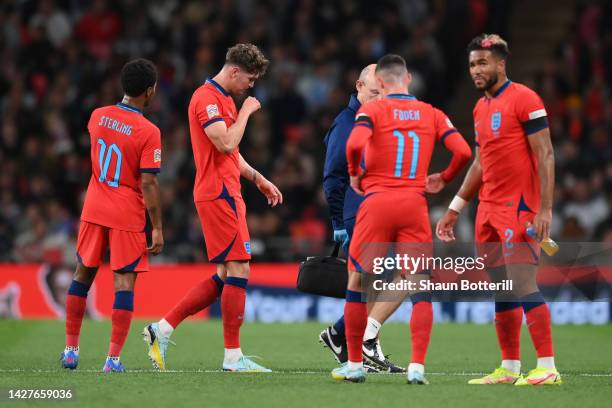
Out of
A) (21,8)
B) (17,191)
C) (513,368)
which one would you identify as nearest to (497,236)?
(513,368)

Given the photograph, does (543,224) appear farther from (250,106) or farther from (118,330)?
(118,330)

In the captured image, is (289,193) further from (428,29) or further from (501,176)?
(501,176)

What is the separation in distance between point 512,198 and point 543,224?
1.05ft

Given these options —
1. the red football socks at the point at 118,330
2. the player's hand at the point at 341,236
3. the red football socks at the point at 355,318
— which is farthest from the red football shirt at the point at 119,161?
the red football socks at the point at 355,318

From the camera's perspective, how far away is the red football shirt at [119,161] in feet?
28.3

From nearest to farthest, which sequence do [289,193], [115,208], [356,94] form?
[115,208], [356,94], [289,193]

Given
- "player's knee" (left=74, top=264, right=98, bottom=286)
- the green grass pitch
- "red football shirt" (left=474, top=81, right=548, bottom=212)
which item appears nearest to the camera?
the green grass pitch

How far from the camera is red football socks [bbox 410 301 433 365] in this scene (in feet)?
24.5

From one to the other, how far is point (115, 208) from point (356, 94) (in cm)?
219

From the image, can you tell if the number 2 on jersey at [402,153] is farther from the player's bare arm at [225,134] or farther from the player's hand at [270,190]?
the player's hand at [270,190]

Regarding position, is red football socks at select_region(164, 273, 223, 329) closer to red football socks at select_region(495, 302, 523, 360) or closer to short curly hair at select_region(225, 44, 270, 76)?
short curly hair at select_region(225, 44, 270, 76)

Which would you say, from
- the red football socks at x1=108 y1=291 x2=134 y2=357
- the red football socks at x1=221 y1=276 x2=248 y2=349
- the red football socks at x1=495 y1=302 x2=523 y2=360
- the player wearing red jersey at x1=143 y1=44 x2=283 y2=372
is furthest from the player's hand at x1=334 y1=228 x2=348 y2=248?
the red football socks at x1=108 y1=291 x2=134 y2=357

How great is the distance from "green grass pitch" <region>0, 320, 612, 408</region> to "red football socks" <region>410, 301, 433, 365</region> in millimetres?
226

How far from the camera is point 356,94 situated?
941 centimetres
